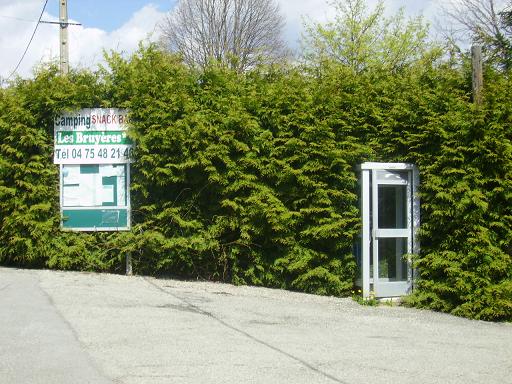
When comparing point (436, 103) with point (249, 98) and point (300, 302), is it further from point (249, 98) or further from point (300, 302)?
point (300, 302)

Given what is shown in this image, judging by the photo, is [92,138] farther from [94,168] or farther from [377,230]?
[377,230]

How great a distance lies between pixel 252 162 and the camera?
11.2 m

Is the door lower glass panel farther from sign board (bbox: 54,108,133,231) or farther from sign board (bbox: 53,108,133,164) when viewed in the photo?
sign board (bbox: 53,108,133,164)

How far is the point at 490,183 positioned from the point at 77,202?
7.15 meters

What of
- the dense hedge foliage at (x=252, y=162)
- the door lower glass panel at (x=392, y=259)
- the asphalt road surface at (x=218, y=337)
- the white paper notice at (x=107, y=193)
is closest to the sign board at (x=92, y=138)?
the dense hedge foliage at (x=252, y=162)

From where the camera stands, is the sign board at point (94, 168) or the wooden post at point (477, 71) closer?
the wooden post at point (477, 71)

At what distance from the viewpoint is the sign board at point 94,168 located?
38.4 ft

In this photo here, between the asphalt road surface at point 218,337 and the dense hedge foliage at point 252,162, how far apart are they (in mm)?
640

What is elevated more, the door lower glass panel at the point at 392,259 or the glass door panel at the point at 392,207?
the glass door panel at the point at 392,207

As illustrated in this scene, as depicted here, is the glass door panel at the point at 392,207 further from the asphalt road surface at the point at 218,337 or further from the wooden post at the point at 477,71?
the wooden post at the point at 477,71

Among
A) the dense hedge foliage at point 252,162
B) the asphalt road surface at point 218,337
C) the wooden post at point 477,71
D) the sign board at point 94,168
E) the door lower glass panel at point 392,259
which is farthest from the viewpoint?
the sign board at point 94,168

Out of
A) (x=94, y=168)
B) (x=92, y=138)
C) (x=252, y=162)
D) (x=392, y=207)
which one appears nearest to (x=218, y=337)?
(x=252, y=162)

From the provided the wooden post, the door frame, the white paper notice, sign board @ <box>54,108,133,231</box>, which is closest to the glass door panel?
the door frame

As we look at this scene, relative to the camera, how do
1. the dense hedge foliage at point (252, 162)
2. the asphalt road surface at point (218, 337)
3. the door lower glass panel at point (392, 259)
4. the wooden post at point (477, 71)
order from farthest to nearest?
the door lower glass panel at point (392, 259) < the wooden post at point (477, 71) < the dense hedge foliage at point (252, 162) < the asphalt road surface at point (218, 337)
